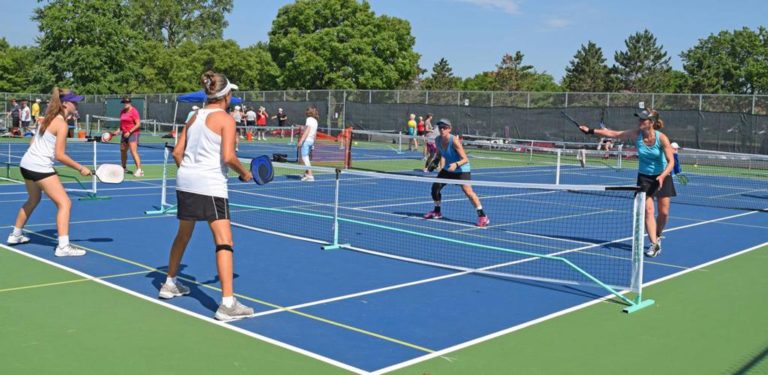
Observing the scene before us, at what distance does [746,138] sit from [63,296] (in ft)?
95.8

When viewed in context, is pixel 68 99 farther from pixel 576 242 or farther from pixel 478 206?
pixel 576 242

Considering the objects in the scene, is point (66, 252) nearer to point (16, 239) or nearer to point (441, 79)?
point (16, 239)

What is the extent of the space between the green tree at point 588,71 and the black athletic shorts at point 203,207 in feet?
307

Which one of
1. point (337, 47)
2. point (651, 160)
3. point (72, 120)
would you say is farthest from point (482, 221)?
point (337, 47)

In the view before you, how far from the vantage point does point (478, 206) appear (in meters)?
12.0

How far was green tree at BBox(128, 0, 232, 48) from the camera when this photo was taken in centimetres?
9462

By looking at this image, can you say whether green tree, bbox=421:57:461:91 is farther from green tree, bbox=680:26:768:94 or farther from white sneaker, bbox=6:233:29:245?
white sneaker, bbox=6:233:29:245

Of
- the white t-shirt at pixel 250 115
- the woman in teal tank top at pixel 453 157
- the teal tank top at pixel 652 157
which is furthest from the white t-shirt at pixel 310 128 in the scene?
the white t-shirt at pixel 250 115

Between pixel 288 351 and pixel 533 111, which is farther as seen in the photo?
pixel 533 111

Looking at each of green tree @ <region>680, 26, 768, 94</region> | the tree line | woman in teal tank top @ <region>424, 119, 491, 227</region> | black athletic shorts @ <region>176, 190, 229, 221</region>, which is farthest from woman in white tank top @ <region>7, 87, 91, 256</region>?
green tree @ <region>680, 26, 768, 94</region>

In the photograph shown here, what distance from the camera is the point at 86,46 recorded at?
67438mm

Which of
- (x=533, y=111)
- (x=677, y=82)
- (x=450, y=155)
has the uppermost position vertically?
(x=677, y=82)

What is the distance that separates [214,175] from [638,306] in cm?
403

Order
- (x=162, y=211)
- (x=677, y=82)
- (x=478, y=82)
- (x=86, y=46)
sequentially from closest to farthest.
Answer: (x=162, y=211)
(x=86, y=46)
(x=677, y=82)
(x=478, y=82)
